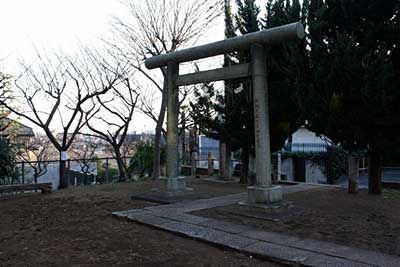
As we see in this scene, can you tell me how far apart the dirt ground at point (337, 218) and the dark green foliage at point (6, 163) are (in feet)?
19.1

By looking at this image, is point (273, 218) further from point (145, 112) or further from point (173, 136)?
point (145, 112)

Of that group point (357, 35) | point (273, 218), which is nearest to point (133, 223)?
point (273, 218)

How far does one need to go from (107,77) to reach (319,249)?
34.1ft

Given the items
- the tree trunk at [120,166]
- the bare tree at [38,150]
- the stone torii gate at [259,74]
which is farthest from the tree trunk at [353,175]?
the bare tree at [38,150]

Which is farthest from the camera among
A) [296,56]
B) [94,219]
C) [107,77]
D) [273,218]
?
[107,77]

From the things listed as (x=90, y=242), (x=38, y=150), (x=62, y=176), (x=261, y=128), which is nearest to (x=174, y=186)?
(x=261, y=128)

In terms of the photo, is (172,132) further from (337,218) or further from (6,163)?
(6,163)

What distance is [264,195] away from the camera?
6.23m

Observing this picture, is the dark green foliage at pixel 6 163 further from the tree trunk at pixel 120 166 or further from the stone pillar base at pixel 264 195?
the stone pillar base at pixel 264 195

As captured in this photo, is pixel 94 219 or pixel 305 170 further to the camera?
pixel 305 170

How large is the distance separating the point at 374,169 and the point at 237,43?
4.14 meters

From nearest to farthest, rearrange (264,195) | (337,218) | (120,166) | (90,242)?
1. (90,242)
2. (337,218)
3. (264,195)
4. (120,166)

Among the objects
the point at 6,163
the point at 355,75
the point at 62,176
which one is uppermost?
the point at 355,75

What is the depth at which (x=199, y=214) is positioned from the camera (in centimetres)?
616
